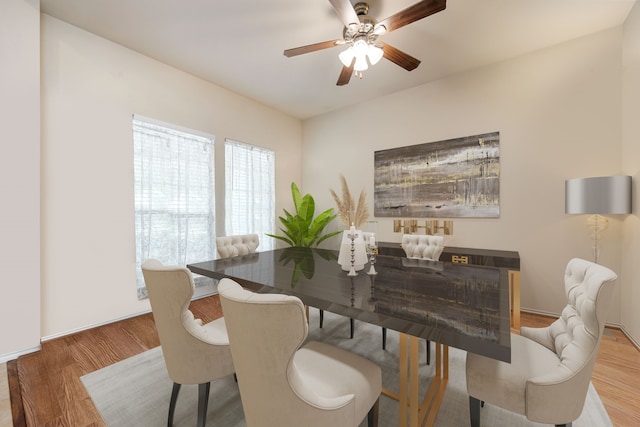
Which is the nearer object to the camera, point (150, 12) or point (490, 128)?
point (150, 12)

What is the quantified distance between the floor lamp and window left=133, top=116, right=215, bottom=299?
398 cm

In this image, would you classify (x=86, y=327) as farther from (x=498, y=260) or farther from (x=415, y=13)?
(x=498, y=260)

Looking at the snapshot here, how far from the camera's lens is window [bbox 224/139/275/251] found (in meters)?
3.81

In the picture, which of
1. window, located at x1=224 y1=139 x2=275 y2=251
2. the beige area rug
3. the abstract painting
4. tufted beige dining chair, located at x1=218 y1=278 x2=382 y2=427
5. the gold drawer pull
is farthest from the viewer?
window, located at x1=224 y1=139 x2=275 y2=251

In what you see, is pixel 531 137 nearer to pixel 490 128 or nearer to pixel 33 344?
pixel 490 128

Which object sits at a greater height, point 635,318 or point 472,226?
point 472,226

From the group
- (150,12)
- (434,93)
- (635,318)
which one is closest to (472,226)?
(635,318)

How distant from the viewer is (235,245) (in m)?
2.49

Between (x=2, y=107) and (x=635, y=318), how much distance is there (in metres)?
5.51

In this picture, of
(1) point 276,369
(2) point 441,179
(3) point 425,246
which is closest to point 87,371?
(1) point 276,369

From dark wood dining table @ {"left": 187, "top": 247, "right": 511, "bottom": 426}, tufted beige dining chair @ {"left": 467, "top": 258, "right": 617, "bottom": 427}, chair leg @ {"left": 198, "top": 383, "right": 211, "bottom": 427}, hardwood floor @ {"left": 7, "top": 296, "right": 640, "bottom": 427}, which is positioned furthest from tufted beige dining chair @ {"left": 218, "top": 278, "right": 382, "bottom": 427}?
hardwood floor @ {"left": 7, "top": 296, "right": 640, "bottom": 427}

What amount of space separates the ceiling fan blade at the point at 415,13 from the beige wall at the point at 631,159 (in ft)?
6.51

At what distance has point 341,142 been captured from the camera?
14.5 feet

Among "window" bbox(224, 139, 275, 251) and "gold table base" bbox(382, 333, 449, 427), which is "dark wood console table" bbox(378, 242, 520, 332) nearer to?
"gold table base" bbox(382, 333, 449, 427)
